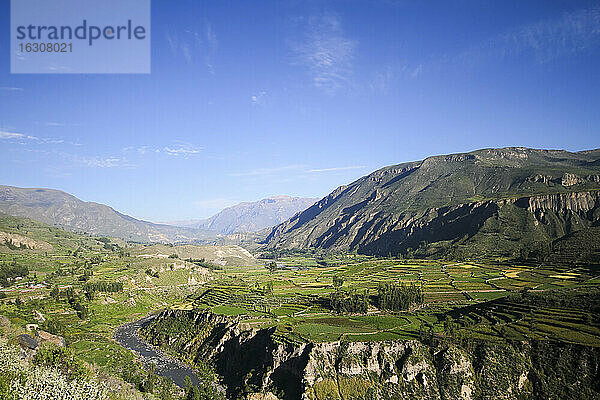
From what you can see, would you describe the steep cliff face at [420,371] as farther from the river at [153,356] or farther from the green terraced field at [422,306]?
the river at [153,356]

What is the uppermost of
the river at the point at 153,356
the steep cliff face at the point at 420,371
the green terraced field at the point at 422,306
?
the green terraced field at the point at 422,306

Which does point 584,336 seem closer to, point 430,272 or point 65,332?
point 430,272

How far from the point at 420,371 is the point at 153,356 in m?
75.6

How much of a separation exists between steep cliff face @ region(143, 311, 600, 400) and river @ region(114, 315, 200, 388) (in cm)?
1633

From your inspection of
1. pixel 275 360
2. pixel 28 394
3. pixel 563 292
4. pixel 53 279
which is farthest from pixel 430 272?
pixel 53 279

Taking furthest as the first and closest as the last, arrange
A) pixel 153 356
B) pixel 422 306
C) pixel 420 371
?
pixel 153 356 < pixel 422 306 < pixel 420 371

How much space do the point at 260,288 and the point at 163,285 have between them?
198 ft

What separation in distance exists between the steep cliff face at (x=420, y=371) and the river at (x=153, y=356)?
16.3 metres

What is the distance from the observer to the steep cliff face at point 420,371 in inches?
2763

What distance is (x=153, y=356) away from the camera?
361ft

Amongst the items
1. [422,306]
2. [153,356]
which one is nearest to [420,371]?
[422,306]

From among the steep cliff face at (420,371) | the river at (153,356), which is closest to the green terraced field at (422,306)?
the steep cliff face at (420,371)

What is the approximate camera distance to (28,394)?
143 ft

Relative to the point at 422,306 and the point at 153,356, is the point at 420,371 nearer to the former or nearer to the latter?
the point at 422,306
